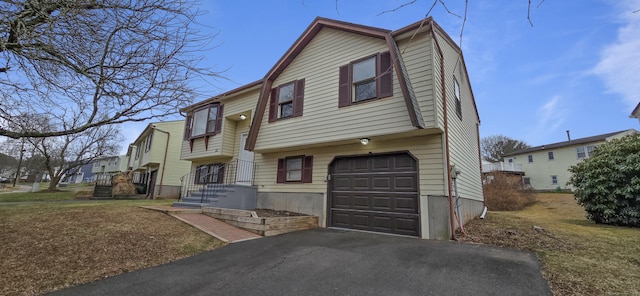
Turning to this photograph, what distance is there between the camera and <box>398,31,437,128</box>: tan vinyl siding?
22.5 feet

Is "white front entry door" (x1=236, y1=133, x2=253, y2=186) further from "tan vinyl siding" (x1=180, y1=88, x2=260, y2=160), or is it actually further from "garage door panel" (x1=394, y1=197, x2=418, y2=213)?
"garage door panel" (x1=394, y1=197, x2=418, y2=213)

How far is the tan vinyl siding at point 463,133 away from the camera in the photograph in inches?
324

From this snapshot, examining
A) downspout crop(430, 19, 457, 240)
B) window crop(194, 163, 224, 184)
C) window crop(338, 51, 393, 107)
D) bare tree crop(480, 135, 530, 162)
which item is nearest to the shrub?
downspout crop(430, 19, 457, 240)

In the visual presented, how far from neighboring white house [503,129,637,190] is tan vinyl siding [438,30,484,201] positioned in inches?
910

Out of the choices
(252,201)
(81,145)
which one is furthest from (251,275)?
(81,145)

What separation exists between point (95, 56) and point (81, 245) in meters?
A: 3.72

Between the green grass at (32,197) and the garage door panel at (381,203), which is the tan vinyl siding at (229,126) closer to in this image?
the garage door panel at (381,203)

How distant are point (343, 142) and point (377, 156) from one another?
1.16 m

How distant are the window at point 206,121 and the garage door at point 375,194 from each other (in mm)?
7316

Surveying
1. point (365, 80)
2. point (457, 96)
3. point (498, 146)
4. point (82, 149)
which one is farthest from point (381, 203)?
point (498, 146)

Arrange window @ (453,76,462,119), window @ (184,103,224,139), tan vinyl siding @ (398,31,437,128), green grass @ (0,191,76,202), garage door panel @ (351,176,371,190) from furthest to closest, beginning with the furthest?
green grass @ (0,191,76,202)
window @ (184,103,224,139)
window @ (453,76,462,119)
garage door panel @ (351,176,371,190)
tan vinyl siding @ (398,31,437,128)

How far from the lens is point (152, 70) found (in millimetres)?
4488

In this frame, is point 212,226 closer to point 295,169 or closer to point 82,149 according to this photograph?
point 295,169

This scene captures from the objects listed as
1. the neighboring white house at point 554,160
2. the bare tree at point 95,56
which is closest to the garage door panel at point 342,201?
the bare tree at point 95,56
